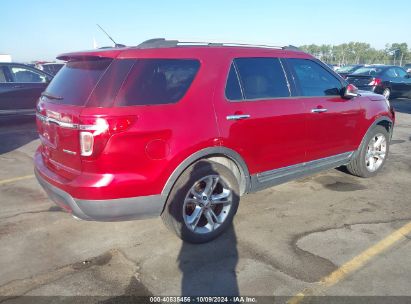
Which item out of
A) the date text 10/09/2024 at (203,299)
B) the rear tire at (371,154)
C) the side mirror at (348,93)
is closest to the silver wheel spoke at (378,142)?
the rear tire at (371,154)

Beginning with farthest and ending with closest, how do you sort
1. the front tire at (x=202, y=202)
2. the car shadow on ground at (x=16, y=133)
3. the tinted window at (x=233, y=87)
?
the car shadow on ground at (x=16, y=133), the tinted window at (x=233, y=87), the front tire at (x=202, y=202)

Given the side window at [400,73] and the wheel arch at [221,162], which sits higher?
Result: the side window at [400,73]

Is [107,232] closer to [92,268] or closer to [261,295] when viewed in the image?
[92,268]

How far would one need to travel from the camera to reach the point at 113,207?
2.94 metres

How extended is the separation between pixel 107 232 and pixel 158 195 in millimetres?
954

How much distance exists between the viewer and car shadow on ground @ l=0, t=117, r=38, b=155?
731cm

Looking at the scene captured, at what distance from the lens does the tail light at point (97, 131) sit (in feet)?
9.07

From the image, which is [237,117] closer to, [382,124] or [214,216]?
[214,216]

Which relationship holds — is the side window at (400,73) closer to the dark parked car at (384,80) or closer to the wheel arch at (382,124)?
the dark parked car at (384,80)

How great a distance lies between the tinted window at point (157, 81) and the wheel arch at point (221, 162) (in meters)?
0.54

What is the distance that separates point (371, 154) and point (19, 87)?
8489mm

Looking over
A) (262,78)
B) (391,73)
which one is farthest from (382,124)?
(391,73)

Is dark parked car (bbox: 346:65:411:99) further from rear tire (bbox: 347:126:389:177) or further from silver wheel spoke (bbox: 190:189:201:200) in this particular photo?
silver wheel spoke (bbox: 190:189:201:200)

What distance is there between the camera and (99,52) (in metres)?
3.17
